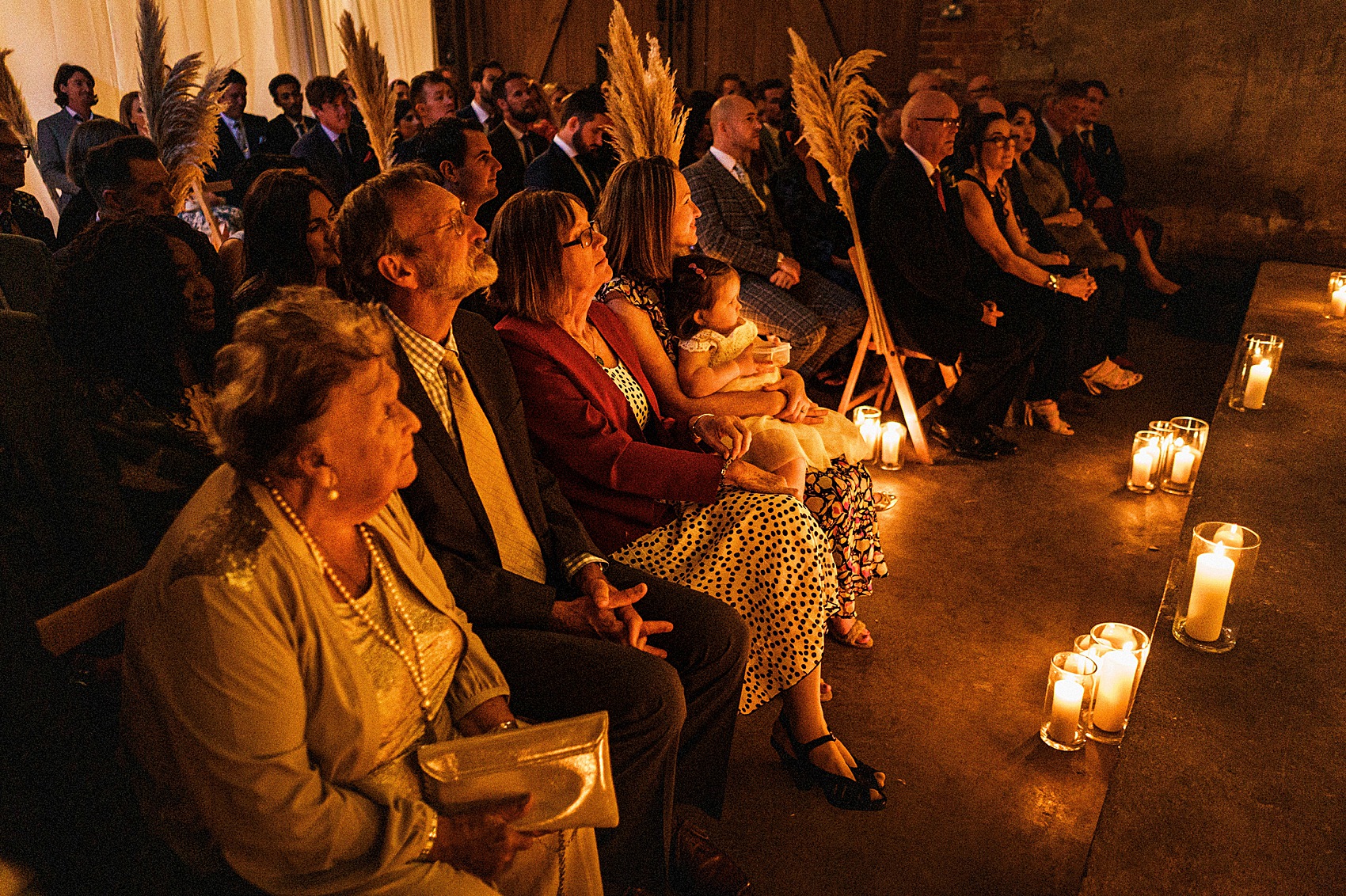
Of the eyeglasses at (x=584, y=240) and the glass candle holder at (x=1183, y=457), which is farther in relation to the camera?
the glass candle holder at (x=1183, y=457)

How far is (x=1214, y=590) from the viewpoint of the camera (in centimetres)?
180

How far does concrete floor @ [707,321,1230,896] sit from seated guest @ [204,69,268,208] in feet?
16.3

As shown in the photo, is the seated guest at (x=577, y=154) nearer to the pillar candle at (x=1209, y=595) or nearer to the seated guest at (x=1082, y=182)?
the seated guest at (x=1082, y=182)

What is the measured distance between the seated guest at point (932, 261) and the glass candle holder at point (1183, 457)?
0.65m

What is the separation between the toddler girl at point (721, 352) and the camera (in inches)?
104

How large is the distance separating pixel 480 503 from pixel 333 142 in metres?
4.89

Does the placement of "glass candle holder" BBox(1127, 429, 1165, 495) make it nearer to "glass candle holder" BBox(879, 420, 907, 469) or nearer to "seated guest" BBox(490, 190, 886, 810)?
"glass candle holder" BBox(879, 420, 907, 469)

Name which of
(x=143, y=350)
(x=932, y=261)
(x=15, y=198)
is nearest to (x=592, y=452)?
(x=143, y=350)

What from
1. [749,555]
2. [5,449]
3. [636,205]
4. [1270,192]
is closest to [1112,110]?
[1270,192]

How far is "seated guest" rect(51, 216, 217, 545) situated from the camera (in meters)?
1.86

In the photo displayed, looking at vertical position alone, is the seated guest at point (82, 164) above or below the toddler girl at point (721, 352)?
above

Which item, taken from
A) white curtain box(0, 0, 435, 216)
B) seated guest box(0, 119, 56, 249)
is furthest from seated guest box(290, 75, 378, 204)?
seated guest box(0, 119, 56, 249)

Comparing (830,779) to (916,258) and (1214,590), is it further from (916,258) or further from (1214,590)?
(916,258)

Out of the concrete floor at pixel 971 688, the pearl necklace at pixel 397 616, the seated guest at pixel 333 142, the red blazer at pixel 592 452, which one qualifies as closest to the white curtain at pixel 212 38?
the seated guest at pixel 333 142
